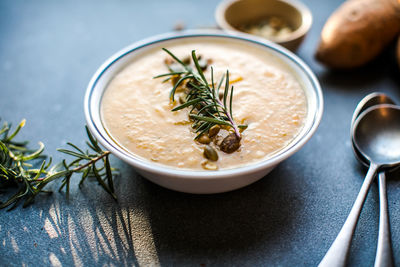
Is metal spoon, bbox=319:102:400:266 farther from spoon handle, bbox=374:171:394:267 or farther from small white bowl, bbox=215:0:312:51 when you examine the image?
small white bowl, bbox=215:0:312:51

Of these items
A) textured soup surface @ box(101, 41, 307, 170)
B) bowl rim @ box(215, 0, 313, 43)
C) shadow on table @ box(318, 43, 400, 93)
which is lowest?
shadow on table @ box(318, 43, 400, 93)

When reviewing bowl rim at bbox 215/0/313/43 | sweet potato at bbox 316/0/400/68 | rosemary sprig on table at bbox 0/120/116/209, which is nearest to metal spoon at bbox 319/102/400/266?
sweet potato at bbox 316/0/400/68

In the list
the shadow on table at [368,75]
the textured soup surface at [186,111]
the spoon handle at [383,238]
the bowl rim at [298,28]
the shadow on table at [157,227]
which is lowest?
the spoon handle at [383,238]

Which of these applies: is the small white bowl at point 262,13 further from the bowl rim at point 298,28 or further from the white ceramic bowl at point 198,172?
the white ceramic bowl at point 198,172

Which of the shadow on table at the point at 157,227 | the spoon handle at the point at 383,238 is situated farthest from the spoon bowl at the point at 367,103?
the shadow on table at the point at 157,227

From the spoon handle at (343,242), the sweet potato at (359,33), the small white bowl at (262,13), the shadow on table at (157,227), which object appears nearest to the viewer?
the spoon handle at (343,242)

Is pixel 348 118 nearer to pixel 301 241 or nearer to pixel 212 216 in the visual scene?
pixel 301 241

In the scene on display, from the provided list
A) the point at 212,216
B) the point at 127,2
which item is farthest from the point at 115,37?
the point at 212,216
